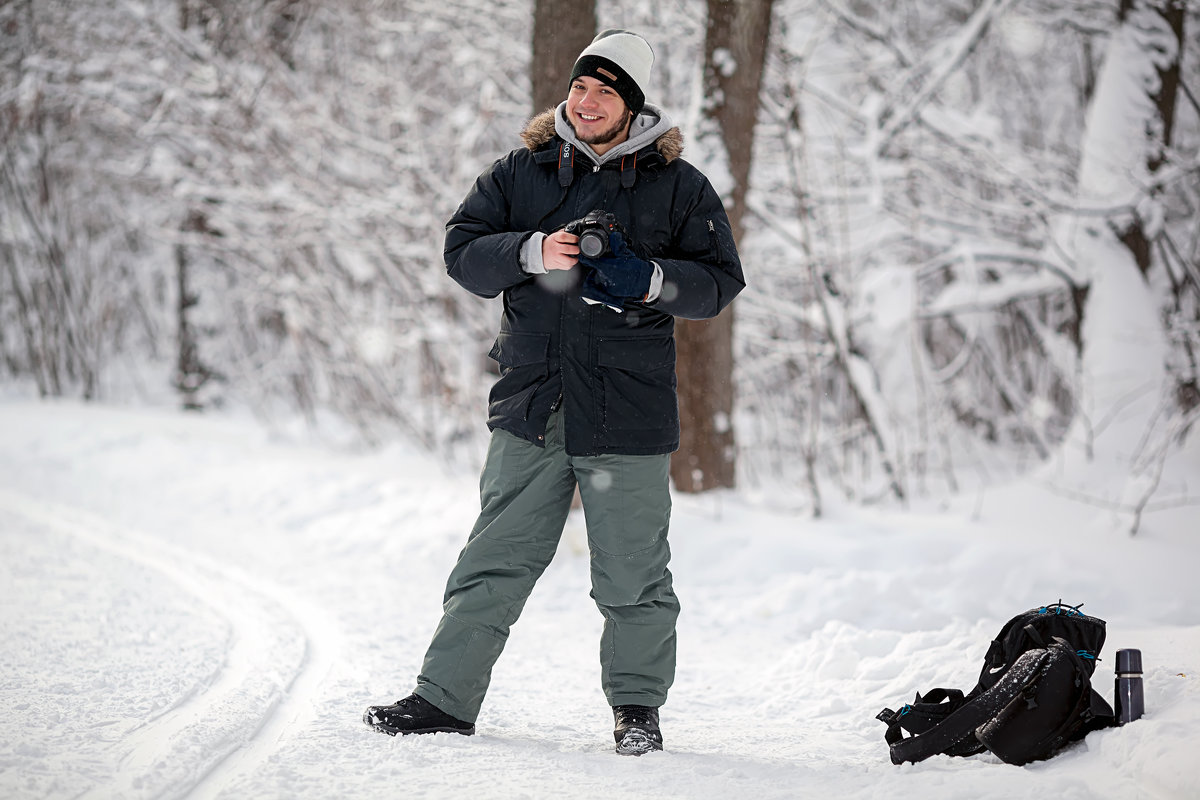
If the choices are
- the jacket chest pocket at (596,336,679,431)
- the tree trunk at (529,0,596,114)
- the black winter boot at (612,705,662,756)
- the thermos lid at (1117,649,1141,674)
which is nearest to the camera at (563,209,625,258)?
the jacket chest pocket at (596,336,679,431)

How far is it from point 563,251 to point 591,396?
383 millimetres

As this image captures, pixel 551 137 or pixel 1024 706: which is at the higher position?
pixel 551 137

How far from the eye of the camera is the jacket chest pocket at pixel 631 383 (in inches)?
96.5

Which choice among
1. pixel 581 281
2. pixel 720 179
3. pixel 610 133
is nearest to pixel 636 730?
pixel 581 281

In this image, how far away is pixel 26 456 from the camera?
757 centimetres

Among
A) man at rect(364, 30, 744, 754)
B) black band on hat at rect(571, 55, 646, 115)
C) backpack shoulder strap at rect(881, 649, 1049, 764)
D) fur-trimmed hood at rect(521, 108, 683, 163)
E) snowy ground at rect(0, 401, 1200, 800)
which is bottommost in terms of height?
snowy ground at rect(0, 401, 1200, 800)

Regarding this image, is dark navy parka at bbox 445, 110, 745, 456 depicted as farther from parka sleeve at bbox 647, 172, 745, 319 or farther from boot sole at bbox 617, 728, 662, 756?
boot sole at bbox 617, 728, 662, 756

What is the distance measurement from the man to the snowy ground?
0.22 meters

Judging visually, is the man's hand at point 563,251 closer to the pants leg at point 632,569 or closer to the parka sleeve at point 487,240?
the parka sleeve at point 487,240

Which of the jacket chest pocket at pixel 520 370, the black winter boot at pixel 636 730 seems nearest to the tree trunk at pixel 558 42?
the jacket chest pocket at pixel 520 370

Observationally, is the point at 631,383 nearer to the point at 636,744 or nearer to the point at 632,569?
the point at 632,569

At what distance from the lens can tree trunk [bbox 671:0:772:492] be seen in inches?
190

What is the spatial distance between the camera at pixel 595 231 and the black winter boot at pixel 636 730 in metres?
1.18

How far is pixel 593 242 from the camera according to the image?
224 centimetres
